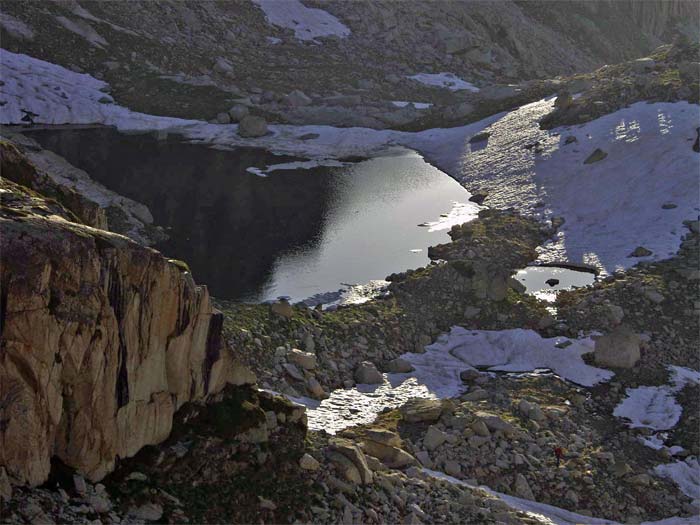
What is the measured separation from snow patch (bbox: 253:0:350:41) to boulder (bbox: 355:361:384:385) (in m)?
54.7

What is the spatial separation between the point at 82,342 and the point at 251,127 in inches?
1633

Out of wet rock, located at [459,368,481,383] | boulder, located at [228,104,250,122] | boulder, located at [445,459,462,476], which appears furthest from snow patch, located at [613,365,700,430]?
boulder, located at [228,104,250,122]

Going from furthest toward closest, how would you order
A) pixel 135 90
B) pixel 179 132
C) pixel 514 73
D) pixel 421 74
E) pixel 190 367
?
pixel 514 73, pixel 421 74, pixel 135 90, pixel 179 132, pixel 190 367

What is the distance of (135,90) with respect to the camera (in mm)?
59969

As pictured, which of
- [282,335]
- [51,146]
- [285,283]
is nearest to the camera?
[282,335]

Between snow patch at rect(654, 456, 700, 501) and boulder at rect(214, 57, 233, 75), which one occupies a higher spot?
boulder at rect(214, 57, 233, 75)

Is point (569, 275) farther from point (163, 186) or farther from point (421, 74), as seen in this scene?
point (421, 74)

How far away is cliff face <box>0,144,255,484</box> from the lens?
13.9 meters

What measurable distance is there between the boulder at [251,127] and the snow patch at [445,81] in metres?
21.2

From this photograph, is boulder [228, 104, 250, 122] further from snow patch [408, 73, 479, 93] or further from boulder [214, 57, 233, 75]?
snow patch [408, 73, 479, 93]

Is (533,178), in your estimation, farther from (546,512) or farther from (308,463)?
(308,463)

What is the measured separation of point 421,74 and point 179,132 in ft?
86.4

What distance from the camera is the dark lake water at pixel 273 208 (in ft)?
115

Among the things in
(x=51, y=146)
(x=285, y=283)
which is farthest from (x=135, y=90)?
(x=285, y=283)
